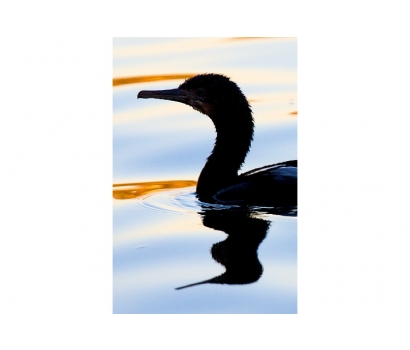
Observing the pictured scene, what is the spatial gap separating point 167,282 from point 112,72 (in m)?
1.54

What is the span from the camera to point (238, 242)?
8.45 meters

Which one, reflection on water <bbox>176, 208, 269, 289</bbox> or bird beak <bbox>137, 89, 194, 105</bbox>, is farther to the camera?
bird beak <bbox>137, 89, 194, 105</bbox>

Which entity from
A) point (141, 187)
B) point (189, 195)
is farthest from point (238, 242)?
point (141, 187)

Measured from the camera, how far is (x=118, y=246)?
8.34 metres

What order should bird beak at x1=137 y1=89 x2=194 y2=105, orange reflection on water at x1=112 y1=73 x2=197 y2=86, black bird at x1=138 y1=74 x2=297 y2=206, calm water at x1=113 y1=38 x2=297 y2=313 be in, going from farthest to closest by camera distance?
bird beak at x1=137 y1=89 x2=194 y2=105, black bird at x1=138 y1=74 x2=297 y2=206, orange reflection on water at x1=112 y1=73 x2=197 y2=86, calm water at x1=113 y1=38 x2=297 y2=313

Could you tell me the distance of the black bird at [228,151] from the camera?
8797 millimetres

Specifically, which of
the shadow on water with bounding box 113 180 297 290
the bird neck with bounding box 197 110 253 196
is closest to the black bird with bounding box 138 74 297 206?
the bird neck with bounding box 197 110 253 196

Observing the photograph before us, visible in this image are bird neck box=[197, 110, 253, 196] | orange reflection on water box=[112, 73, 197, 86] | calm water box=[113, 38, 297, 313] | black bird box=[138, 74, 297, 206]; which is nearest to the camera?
calm water box=[113, 38, 297, 313]

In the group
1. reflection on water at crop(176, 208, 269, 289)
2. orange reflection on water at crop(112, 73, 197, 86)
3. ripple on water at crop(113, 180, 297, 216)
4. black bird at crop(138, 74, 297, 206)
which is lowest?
reflection on water at crop(176, 208, 269, 289)

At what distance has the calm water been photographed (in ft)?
26.6

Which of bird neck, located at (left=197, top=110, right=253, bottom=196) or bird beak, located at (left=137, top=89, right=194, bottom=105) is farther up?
bird beak, located at (left=137, top=89, right=194, bottom=105)

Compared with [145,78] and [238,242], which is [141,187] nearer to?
[145,78]

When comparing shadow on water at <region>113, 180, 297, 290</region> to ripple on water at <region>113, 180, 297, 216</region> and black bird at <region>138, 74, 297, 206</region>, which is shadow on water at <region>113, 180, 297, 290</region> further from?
black bird at <region>138, 74, 297, 206</region>
